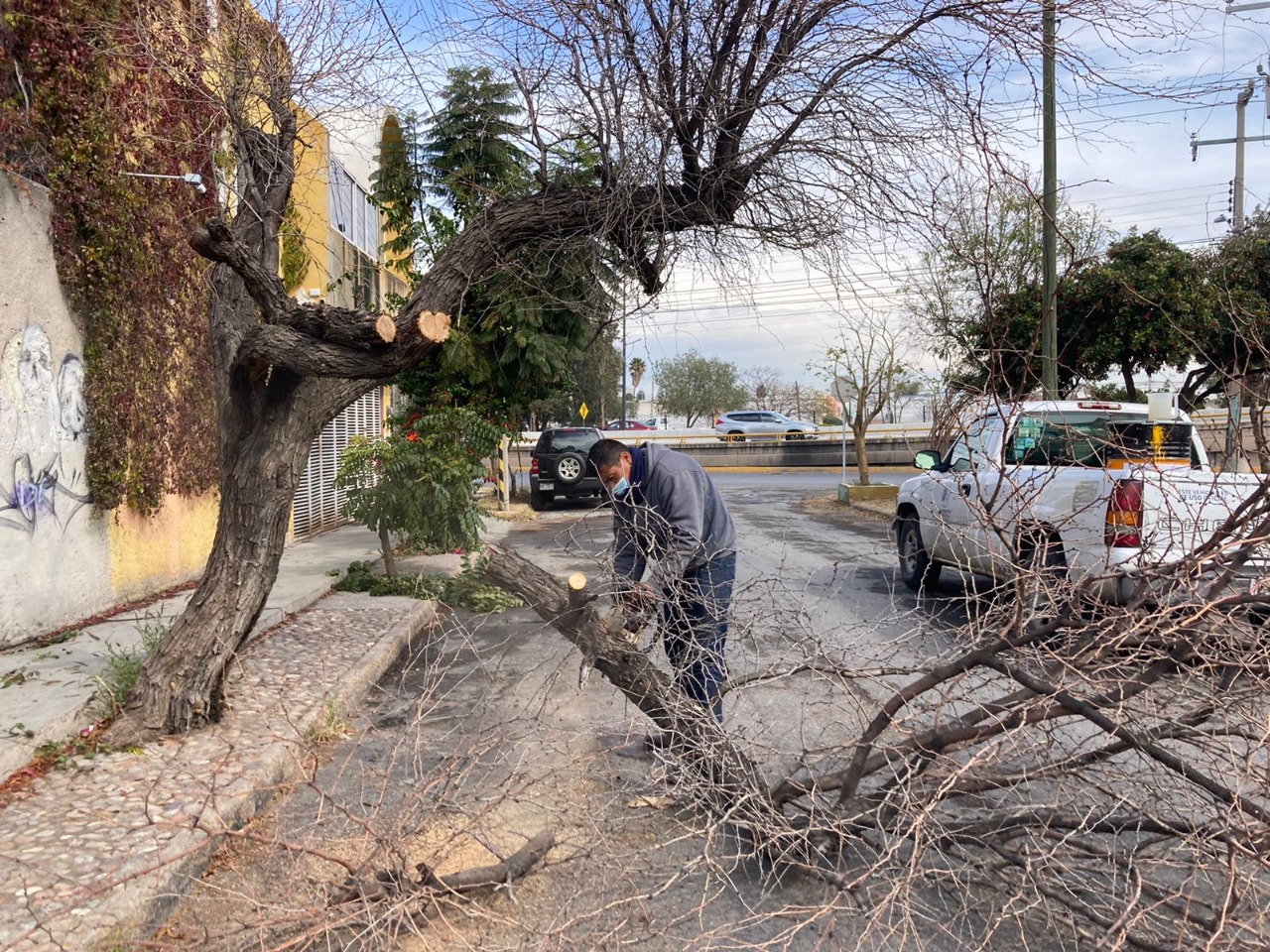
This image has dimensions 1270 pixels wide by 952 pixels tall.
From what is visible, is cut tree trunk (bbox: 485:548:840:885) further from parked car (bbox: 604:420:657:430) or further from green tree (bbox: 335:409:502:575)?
parked car (bbox: 604:420:657:430)

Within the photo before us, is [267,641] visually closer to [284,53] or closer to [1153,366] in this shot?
[284,53]

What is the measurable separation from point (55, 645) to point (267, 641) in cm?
131

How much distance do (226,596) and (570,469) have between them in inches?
611

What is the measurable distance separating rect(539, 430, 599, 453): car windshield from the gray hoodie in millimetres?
15708

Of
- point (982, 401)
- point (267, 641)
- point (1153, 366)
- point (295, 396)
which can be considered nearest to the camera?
point (982, 401)

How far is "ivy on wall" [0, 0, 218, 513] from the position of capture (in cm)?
677

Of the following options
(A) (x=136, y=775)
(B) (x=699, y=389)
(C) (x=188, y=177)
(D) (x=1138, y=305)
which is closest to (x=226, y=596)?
(A) (x=136, y=775)

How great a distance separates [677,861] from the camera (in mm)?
3488

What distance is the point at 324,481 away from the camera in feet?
47.8

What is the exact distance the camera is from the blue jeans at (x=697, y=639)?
3709mm

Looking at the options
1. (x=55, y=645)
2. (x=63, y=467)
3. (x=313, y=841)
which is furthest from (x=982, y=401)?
(x=63, y=467)

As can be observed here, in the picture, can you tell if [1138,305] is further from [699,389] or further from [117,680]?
[699,389]

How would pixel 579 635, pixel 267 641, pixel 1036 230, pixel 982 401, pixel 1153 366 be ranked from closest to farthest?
pixel 982 401 → pixel 579 635 → pixel 267 641 → pixel 1153 366 → pixel 1036 230

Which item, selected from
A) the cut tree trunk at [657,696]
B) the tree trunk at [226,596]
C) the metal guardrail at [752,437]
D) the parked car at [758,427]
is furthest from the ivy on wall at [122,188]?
the parked car at [758,427]
